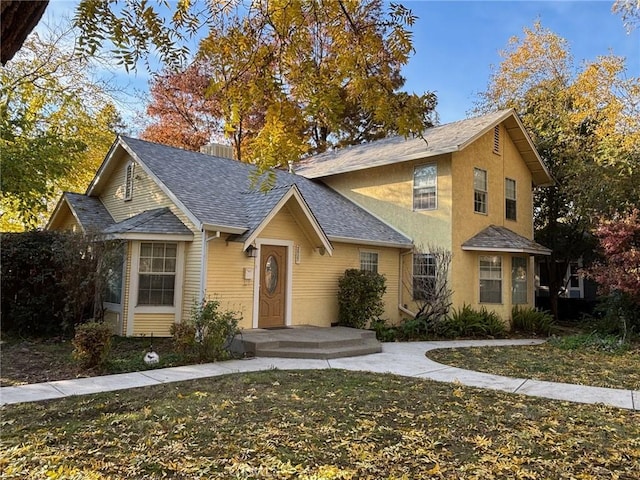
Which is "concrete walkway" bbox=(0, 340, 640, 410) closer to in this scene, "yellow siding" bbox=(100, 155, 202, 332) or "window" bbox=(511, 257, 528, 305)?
"yellow siding" bbox=(100, 155, 202, 332)

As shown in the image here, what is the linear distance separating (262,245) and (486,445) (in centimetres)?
781

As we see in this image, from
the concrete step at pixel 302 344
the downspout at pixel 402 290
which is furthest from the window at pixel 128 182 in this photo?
the downspout at pixel 402 290

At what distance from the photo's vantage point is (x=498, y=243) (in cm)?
1399

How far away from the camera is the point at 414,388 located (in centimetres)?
664

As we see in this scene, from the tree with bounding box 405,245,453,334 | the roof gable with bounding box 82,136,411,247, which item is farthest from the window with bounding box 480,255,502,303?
the roof gable with bounding box 82,136,411,247

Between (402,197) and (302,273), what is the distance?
16.1 feet

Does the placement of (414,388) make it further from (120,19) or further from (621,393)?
(120,19)

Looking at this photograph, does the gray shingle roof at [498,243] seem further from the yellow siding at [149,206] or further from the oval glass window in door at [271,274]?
the yellow siding at [149,206]

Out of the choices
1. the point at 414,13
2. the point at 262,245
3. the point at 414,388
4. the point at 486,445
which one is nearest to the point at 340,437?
the point at 486,445

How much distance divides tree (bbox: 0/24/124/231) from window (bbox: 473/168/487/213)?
12.1 m

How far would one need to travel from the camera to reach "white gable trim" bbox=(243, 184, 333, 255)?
10352 millimetres

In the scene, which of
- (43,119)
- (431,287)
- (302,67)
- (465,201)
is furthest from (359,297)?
(43,119)

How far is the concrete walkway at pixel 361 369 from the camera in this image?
611 centimetres

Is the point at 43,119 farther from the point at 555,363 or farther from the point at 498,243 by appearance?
the point at 555,363
